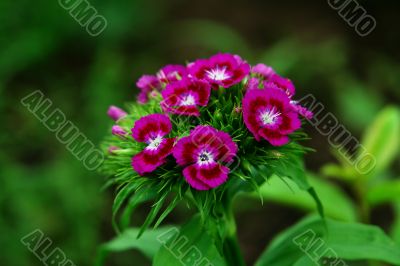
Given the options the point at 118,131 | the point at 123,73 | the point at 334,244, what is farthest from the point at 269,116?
the point at 123,73

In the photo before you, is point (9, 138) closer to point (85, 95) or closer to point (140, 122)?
point (85, 95)

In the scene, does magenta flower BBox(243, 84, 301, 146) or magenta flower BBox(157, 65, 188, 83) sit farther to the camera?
magenta flower BBox(157, 65, 188, 83)

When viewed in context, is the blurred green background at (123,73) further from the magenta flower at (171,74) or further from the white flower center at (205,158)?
the white flower center at (205,158)

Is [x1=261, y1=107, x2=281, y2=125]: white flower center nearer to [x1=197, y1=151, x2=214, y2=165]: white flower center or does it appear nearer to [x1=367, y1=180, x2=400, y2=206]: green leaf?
[x1=197, y1=151, x2=214, y2=165]: white flower center

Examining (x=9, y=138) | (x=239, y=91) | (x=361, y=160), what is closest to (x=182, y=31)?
(x=9, y=138)

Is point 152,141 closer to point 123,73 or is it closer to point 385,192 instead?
point 385,192

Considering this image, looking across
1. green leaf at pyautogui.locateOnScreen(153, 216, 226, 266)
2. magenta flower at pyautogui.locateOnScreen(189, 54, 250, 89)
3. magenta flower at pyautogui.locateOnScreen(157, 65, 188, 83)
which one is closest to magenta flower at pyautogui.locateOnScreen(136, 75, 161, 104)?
magenta flower at pyautogui.locateOnScreen(157, 65, 188, 83)

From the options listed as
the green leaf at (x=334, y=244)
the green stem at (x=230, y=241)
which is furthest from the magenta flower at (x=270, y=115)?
the green leaf at (x=334, y=244)
